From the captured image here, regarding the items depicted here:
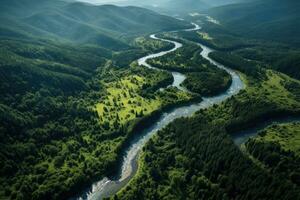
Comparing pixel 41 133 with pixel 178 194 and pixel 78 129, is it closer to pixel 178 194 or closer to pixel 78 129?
pixel 78 129

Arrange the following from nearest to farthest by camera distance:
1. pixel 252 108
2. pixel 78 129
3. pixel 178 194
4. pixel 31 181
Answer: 1. pixel 178 194
2. pixel 31 181
3. pixel 78 129
4. pixel 252 108

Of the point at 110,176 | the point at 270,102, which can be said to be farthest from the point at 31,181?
the point at 270,102

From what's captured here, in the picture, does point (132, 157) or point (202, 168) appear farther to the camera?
point (132, 157)

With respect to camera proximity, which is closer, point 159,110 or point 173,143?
point 173,143

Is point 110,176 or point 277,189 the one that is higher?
point 277,189

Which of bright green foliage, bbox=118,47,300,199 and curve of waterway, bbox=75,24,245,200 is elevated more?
bright green foliage, bbox=118,47,300,199

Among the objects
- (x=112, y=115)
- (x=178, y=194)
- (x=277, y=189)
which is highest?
(x=277, y=189)

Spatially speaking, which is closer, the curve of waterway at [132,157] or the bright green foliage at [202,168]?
the bright green foliage at [202,168]

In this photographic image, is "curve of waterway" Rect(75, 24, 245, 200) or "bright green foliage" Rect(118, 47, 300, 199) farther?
"curve of waterway" Rect(75, 24, 245, 200)

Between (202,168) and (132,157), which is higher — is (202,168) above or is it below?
above

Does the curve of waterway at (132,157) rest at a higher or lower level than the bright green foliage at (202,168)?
lower

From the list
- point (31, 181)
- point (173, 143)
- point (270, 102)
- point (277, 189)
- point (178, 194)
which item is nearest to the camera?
point (277, 189)
